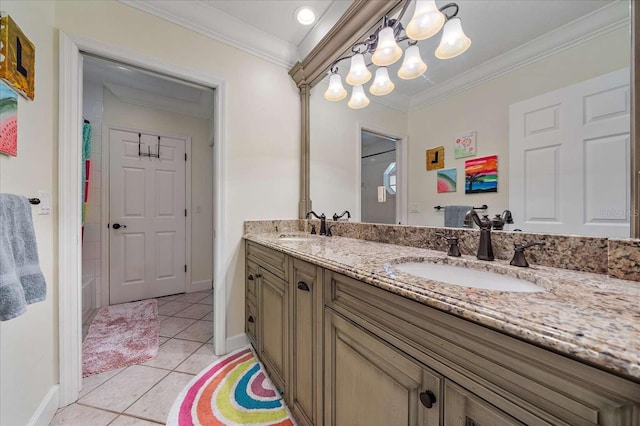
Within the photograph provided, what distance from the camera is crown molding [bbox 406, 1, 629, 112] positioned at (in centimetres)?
76

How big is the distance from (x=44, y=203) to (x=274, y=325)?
52.8 inches

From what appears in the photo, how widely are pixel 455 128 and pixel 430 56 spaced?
412mm

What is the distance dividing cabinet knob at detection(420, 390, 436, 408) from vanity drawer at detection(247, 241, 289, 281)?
30.4 inches

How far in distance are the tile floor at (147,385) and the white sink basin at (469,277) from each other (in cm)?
148

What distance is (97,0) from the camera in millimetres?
1485

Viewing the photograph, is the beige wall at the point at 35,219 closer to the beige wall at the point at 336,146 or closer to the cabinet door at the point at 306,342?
the cabinet door at the point at 306,342

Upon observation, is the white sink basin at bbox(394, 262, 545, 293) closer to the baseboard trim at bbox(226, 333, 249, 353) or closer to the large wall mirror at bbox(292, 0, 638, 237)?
the large wall mirror at bbox(292, 0, 638, 237)

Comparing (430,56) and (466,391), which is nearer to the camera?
(466,391)

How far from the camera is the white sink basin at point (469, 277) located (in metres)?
0.77

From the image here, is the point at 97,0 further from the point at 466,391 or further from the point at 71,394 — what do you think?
the point at 466,391

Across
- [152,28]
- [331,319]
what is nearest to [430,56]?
[331,319]

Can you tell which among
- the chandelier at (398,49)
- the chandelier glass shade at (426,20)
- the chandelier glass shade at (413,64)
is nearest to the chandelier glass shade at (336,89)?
the chandelier at (398,49)

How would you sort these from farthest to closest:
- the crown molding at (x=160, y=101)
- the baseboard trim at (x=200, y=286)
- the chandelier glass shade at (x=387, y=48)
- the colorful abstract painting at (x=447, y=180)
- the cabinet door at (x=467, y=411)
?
the baseboard trim at (x=200, y=286), the crown molding at (x=160, y=101), the chandelier glass shade at (x=387, y=48), the colorful abstract painting at (x=447, y=180), the cabinet door at (x=467, y=411)

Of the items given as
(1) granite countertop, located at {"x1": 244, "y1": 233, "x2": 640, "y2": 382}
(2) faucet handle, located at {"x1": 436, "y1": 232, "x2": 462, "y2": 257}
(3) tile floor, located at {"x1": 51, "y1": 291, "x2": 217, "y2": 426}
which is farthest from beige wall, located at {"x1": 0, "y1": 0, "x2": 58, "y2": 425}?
(2) faucet handle, located at {"x1": 436, "y1": 232, "x2": 462, "y2": 257}
